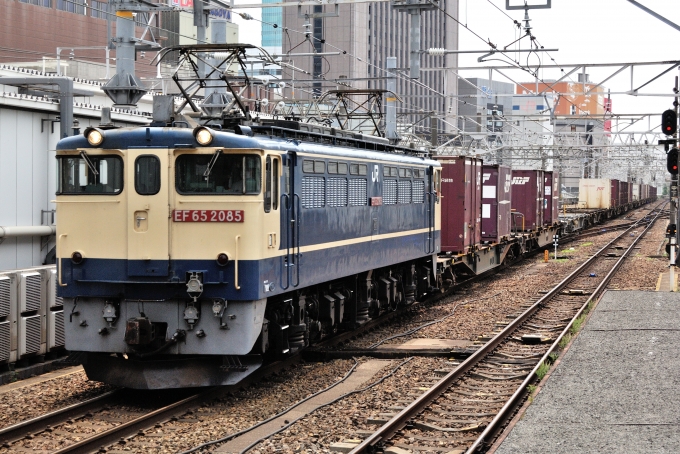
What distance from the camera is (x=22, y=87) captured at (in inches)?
693

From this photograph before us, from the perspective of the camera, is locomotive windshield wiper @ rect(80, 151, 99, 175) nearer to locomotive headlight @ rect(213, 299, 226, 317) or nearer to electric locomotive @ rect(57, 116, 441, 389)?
electric locomotive @ rect(57, 116, 441, 389)

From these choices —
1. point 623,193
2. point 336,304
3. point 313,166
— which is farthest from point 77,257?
point 623,193

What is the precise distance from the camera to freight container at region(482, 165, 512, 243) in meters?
29.1

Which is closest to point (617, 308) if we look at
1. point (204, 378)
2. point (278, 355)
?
point (278, 355)

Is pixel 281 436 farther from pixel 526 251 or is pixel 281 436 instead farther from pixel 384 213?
pixel 526 251

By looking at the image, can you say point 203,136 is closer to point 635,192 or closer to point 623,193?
point 623,193

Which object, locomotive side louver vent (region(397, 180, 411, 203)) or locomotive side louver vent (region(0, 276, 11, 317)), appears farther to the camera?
locomotive side louver vent (region(397, 180, 411, 203))

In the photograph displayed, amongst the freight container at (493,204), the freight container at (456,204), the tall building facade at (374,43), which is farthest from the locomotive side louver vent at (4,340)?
the tall building facade at (374,43)

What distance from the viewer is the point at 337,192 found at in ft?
47.2

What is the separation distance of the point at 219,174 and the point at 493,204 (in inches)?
Answer: 744

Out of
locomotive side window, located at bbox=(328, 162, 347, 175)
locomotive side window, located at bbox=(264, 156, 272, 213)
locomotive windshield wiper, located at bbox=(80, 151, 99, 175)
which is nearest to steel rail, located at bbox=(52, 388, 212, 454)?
locomotive side window, located at bbox=(264, 156, 272, 213)

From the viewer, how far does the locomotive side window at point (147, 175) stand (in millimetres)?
11398

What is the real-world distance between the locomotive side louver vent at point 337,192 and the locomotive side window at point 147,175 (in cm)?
336

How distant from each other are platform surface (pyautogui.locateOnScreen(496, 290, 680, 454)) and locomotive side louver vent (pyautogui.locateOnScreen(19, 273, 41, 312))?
7336 millimetres
